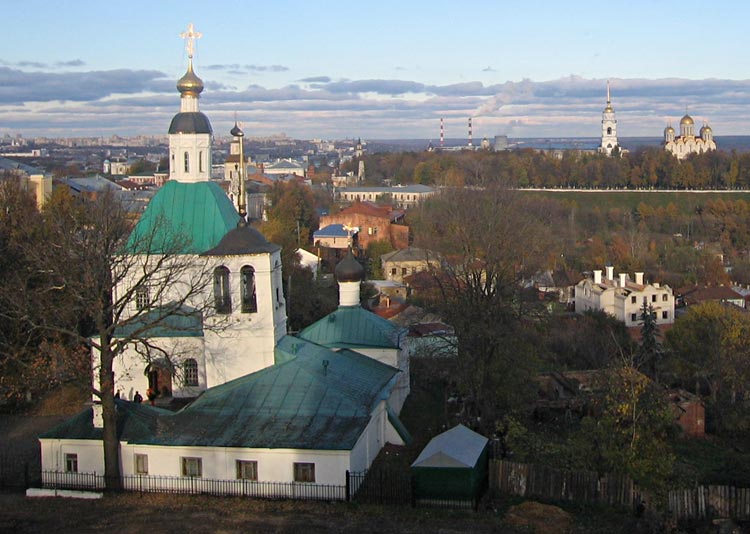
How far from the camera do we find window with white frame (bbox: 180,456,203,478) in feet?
44.5

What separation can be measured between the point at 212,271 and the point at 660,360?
1310 cm

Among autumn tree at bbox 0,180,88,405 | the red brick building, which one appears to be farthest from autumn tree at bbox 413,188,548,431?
the red brick building

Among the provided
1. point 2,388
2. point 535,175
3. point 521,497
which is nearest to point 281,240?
point 2,388

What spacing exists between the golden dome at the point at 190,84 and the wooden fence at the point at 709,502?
1229cm

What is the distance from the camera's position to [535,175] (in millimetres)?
80875

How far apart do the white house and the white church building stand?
17085mm

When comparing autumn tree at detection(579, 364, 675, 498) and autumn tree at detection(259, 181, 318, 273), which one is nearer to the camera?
autumn tree at detection(579, 364, 675, 498)

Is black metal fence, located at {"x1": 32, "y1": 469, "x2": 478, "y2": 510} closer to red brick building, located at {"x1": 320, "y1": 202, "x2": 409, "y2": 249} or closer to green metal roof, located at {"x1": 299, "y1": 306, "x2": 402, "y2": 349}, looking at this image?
green metal roof, located at {"x1": 299, "y1": 306, "x2": 402, "y2": 349}

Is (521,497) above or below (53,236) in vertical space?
below

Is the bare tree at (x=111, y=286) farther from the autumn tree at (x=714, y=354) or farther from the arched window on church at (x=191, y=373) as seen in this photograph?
the autumn tree at (x=714, y=354)

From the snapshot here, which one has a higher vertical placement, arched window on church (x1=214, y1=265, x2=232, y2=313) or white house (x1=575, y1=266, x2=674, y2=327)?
arched window on church (x1=214, y1=265, x2=232, y2=313)

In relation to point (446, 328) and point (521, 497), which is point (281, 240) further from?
point (521, 497)

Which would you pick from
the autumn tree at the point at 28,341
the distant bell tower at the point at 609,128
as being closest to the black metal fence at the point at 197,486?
the autumn tree at the point at 28,341

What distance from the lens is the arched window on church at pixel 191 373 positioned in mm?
17812
